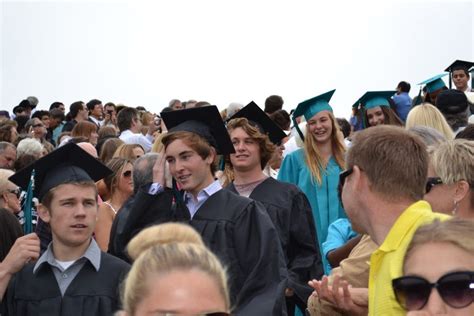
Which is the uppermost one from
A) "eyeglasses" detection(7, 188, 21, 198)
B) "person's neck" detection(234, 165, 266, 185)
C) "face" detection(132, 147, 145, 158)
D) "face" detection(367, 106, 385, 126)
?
"face" detection(367, 106, 385, 126)

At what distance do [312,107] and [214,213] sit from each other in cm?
279

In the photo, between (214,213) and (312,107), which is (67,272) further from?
(312,107)

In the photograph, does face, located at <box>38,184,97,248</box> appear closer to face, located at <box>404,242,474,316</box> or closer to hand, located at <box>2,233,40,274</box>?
hand, located at <box>2,233,40,274</box>

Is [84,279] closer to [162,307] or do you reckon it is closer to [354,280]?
[354,280]

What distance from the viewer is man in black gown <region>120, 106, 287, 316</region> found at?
4.88 meters

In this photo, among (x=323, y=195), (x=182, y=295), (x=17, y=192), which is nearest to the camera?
(x=182, y=295)

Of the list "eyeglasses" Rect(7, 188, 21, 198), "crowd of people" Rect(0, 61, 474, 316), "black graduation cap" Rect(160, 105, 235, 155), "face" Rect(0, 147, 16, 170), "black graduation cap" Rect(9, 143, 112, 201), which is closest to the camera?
"crowd of people" Rect(0, 61, 474, 316)

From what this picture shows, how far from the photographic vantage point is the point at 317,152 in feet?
24.8

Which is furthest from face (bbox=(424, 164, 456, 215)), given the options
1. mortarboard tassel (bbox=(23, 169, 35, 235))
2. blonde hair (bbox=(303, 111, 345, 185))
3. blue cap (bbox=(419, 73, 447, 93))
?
blue cap (bbox=(419, 73, 447, 93))

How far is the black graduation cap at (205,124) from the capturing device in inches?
217

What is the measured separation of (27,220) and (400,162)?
2.94m

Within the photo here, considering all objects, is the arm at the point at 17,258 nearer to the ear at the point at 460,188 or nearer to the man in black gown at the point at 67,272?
the man in black gown at the point at 67,272

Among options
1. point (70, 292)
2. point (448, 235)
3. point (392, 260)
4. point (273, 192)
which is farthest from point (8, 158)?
point (448, 235)

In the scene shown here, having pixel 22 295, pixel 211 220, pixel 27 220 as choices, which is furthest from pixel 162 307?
pixel 27 220
